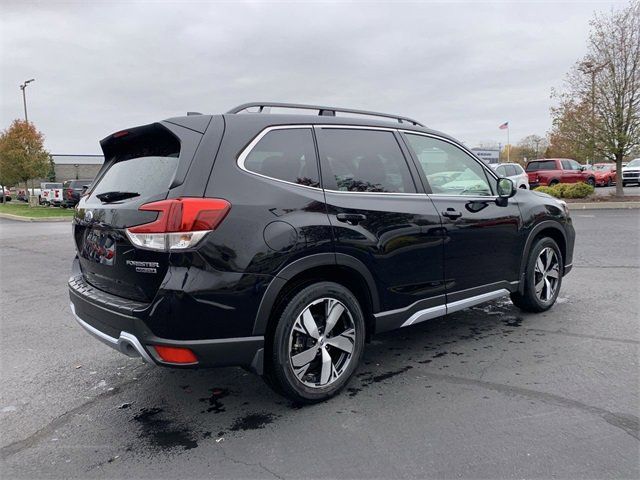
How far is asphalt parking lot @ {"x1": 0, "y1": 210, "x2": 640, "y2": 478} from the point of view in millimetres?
Result: 2609

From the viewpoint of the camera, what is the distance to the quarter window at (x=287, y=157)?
122 inches

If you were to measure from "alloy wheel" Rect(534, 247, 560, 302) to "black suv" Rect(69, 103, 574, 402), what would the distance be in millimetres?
1170

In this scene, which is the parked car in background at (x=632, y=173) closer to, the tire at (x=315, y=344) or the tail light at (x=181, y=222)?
the tire at (x=315, y=344)

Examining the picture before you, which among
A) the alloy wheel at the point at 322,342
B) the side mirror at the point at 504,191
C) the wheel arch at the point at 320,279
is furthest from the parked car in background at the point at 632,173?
the alloy wheel at the point at 322,342

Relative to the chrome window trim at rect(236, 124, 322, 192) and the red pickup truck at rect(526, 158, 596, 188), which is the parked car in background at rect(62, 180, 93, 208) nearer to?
the red pickup truck at rect(526, 158, 596, 188)

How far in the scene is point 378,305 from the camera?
353 cm

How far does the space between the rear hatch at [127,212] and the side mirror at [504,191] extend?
2.98 meters

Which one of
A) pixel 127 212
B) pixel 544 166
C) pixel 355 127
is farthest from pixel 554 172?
pixel 127 212

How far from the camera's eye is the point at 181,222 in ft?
8.97

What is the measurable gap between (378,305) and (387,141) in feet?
4.29

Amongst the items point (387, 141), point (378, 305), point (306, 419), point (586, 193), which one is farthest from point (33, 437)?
point (586, 193)

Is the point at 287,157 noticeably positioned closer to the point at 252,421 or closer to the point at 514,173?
the point at 252,421

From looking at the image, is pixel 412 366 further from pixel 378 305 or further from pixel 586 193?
pixel 586 193

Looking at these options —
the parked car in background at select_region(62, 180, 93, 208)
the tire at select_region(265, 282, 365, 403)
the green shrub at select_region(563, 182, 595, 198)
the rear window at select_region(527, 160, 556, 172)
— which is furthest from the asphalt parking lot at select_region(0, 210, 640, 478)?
the parked car in background at select_region(62, 180, 93, 208)
